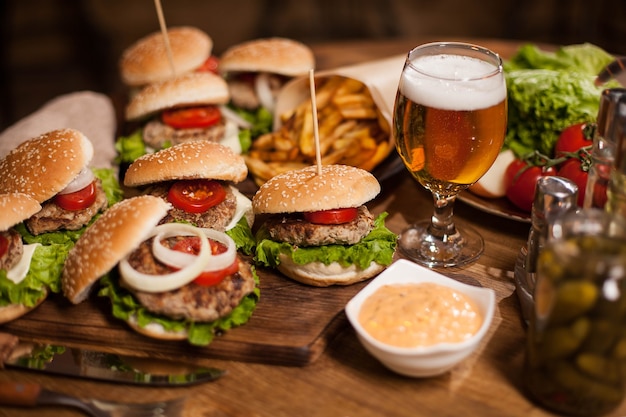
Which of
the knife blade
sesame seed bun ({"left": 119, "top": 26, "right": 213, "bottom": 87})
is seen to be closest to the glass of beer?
the knife blade

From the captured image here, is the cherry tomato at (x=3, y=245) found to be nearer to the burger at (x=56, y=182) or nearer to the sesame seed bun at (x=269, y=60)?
the burger at (x=56, y=182)

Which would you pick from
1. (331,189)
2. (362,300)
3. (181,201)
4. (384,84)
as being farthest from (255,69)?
(362,300)

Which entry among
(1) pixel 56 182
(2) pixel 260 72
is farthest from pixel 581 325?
(2) pixel 260 72

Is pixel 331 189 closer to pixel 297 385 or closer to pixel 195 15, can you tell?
pixel 297 385

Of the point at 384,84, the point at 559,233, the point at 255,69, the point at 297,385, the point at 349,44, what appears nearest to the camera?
the point at 559,233

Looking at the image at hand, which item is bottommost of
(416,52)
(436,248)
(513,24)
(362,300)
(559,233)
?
(513,24)

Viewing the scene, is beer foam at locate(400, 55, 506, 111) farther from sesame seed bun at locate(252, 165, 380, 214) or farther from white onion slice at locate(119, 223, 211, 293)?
white onion slice at locate(119, 223, 211, 293)
